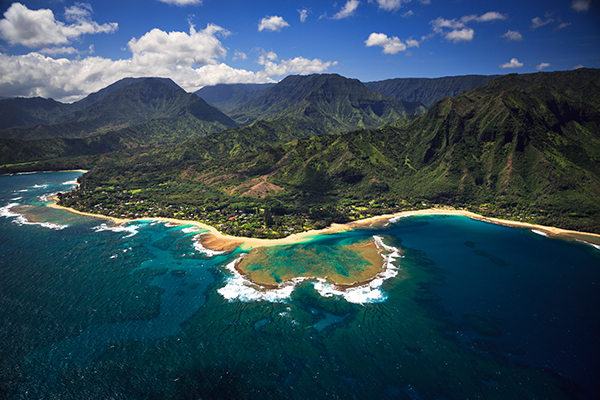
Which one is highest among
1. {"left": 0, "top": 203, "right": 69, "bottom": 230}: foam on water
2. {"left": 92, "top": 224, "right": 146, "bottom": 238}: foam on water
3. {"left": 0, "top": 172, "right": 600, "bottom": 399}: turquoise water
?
{"left": 0, "top": 203, "right": 69, "bottom": 230}: foam on water

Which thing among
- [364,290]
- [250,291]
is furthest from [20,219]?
[364,290]

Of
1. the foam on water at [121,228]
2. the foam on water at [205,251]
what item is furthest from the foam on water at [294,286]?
Result: the foam on water at [121,228]

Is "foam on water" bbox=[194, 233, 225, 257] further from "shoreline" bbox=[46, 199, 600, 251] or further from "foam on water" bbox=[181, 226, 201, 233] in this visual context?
"foam on water" bbox=[181, 226, 201, 233]

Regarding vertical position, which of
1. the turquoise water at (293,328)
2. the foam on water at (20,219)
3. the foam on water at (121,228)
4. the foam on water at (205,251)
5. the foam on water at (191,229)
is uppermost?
the foam on water at (20,219)

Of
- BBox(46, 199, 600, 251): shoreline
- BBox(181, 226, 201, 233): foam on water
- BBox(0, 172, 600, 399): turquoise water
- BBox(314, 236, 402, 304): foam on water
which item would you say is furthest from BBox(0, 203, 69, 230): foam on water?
BBox(314, 236, 402, 304): foam on water

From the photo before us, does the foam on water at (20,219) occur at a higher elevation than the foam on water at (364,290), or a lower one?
higher

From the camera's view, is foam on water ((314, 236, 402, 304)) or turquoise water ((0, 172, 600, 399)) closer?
turquoise water ((0, 172, 600, 399))

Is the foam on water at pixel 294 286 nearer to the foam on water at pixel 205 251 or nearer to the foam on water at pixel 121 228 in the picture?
the foam on water at pixel 205 251
